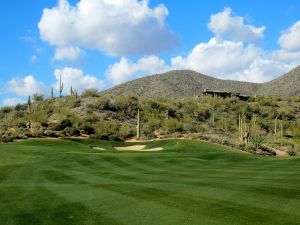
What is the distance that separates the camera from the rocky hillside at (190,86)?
126 meters

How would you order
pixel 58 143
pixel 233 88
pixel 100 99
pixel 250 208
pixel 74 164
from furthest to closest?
1. pixel 233 88
2. pixel 100 99
3. pixel 58 143
4. pixel 74 164
5. pixel 250 208

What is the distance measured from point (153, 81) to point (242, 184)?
4704 inches

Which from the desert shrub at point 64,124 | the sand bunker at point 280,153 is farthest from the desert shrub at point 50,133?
the sand bunker at point 280,153

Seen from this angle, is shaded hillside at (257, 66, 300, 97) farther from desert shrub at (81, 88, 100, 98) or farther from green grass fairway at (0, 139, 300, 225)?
green grass fairway at (0, 139, 300, 225)

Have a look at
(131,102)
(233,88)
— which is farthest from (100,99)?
(233,88)

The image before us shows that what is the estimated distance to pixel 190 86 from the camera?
447 ft

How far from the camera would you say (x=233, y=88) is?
452 feet

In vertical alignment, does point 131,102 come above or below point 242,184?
above

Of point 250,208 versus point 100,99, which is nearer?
point 250,208

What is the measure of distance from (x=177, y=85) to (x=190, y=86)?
4.32 metres

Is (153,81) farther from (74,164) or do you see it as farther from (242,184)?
(242,184)

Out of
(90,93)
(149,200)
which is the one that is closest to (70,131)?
(90,93)

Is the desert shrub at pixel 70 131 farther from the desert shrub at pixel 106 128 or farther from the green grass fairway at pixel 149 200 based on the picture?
the green grass fairway at pixel 149 200

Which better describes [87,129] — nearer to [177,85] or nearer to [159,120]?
[159,120]
